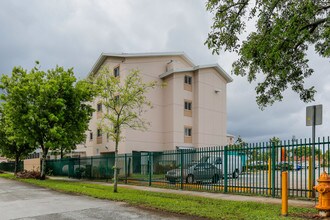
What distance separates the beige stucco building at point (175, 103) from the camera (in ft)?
109

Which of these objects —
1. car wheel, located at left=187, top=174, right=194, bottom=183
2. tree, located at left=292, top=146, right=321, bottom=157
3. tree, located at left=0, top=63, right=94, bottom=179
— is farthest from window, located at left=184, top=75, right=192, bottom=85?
tree, located at left=292, top=146, right=321, bottom=157

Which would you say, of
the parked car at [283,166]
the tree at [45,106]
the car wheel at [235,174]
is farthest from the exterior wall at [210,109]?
the parked car at [283,166]

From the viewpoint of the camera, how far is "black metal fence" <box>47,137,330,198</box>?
1208 centimetres

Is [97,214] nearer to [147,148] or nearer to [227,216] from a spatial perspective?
[227,216]

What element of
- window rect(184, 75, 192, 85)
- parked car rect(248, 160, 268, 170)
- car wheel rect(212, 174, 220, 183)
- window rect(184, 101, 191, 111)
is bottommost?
car wheel rect(212, 174, 220, 183)

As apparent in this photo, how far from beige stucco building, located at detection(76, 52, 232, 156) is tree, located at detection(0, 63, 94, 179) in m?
5.08

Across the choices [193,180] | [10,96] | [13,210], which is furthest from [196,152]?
[10,96]

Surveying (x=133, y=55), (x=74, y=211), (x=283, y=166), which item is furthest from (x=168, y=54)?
(x=74, y=211)

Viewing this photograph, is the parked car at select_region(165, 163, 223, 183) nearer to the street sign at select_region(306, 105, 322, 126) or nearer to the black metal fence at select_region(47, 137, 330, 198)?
the black metal fence at select_region(47, 137, 330, 198)

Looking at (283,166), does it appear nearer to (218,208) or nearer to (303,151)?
(303,151)

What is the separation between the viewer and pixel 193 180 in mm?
16672

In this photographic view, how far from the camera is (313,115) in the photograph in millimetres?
11695

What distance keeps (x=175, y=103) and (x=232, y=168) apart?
19433mm

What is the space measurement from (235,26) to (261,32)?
97cm
